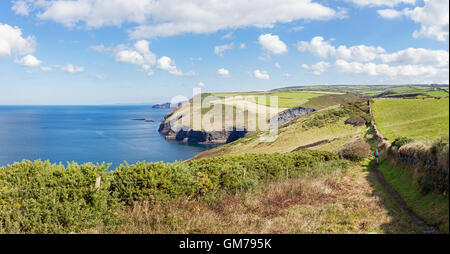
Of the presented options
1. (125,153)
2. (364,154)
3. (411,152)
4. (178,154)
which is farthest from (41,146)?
(411,152)

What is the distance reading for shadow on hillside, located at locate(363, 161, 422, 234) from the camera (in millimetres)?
6771

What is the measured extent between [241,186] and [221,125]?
3681 inches

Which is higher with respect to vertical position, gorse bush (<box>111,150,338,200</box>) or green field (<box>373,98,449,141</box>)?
green field (<box>373,98,449,141</box>)

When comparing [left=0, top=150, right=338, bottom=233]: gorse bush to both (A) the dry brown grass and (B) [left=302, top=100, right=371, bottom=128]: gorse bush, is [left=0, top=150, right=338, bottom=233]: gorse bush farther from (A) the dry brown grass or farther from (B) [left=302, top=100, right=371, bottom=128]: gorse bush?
(B) [left=302, top=100, right=371, bottom=128]: gorse bush

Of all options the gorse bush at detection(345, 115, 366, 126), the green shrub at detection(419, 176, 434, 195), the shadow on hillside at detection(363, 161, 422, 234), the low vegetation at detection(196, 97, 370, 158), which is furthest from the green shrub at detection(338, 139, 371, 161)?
the gorse bush at detection(345, 115, 366, 126)

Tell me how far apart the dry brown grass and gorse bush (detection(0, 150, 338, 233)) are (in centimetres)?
52

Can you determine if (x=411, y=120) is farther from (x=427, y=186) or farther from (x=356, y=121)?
(x=427, y=186)

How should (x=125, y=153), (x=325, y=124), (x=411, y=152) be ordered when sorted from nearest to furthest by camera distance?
(x=411, y=152) < (x=325, y=124) < (x=125, y=153)

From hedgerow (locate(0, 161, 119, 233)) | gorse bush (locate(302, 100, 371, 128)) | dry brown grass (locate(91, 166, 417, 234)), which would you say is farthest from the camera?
gorse bush (locate(302, 100, 371, 128))

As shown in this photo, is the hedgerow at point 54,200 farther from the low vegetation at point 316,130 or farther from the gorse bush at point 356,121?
the gorse bush at point 356,121

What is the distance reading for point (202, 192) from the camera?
10086 mm

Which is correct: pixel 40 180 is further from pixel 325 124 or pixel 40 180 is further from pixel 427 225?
pixel 325 124

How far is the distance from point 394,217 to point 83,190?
885 centimetres

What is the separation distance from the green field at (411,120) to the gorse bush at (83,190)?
8.88 metres
